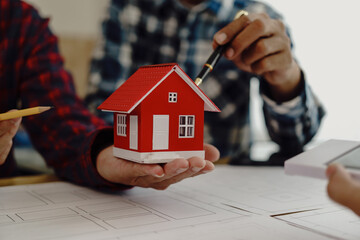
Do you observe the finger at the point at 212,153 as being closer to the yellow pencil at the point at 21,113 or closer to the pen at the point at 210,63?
the pen at the point at 210,63

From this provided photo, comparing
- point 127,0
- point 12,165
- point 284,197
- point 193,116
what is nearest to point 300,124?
point 284,197

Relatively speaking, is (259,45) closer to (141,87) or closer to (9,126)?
(141,87)

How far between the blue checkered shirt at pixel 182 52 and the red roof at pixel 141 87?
2.45ft

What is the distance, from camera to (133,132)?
25.3 inches

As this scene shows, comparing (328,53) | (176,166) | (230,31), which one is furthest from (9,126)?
(328,53)

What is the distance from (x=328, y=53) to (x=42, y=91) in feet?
5.48

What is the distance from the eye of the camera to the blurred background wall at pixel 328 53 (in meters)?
2.07

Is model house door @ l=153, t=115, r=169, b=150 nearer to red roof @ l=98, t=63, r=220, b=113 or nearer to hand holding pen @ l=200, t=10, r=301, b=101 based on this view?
red roof @ l=98, t=63, r=220, b=113

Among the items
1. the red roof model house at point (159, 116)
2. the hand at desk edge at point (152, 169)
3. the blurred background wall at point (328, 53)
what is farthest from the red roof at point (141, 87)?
the blurred background wall at point (328, 53)

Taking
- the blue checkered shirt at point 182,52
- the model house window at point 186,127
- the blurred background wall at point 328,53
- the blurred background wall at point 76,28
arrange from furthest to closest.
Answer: the blurred background wall at point 76,28
the blurred background wall at point 328,53
the blue checkered shirt at point 182,52
the model house window at point 186,127

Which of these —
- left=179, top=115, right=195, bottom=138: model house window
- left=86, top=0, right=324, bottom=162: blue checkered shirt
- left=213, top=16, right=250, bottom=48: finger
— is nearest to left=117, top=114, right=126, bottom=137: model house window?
left=179, top=115, right=195, bottom=138: model house window

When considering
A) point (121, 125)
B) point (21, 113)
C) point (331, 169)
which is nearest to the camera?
point (331, 169)

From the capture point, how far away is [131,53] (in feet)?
5.07

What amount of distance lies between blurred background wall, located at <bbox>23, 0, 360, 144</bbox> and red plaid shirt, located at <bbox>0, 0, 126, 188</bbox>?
96 cm
